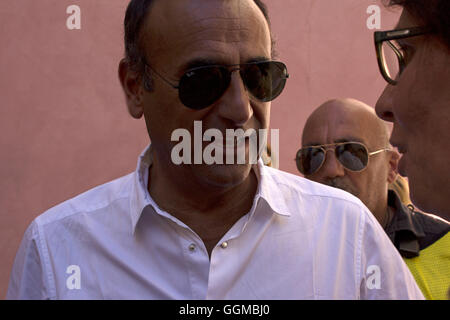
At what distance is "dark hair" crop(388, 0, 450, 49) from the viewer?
5.01 ft

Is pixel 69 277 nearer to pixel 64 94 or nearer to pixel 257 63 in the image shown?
pixel 257 63

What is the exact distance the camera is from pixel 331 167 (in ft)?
11.8

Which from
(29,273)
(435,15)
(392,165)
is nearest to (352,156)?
(392,165)

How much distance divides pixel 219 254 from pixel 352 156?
78.0 inches

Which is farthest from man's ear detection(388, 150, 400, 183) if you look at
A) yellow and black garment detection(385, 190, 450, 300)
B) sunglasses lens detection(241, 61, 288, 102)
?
sunglasses lens detection(241, 61, 288, 102)

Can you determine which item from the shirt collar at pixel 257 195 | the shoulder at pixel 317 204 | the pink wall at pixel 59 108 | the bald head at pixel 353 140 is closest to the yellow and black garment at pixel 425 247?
the bald head at pixel 353 140

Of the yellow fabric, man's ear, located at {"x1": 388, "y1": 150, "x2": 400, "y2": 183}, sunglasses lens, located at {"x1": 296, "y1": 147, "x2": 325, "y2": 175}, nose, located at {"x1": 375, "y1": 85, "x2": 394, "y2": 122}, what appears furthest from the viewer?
man's ear, located at {"x1": 388, "y1": 150, "x2": 400, "y2": 183}

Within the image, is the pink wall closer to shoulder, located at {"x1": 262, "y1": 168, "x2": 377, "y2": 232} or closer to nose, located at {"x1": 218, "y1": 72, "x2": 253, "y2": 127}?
shoulder, located at {"x1": 262, "y1": 168, "x2": 377, "y2": 232}

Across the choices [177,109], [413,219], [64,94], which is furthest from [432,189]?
[64,94]

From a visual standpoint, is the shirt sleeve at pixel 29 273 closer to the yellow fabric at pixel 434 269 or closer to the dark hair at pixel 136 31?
the dark hair at pixel 136 31

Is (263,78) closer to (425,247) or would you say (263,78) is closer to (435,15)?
(435,15)

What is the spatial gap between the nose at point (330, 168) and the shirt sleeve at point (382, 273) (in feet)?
5.33

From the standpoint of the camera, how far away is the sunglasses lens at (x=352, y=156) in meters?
3.59

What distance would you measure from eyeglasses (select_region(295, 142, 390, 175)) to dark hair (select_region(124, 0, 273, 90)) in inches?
64.2
